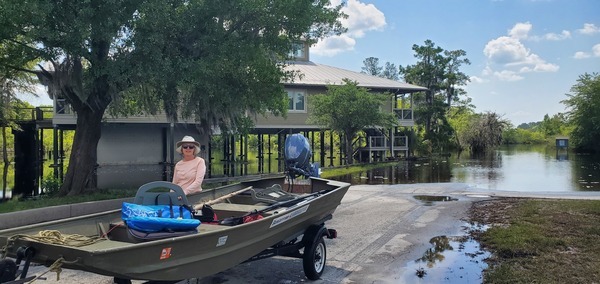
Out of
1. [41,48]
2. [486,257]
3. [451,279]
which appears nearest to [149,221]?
[451,279]

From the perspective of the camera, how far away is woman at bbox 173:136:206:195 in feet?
20.9

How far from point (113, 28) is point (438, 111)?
43202 millimetres

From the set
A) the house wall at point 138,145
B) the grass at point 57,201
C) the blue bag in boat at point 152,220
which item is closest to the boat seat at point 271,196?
the blue bag in boat at point 152,220

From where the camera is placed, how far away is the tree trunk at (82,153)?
12898mm

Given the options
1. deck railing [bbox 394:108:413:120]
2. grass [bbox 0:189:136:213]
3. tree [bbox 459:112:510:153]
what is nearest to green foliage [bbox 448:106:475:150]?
tree [bbox 459:112:510:153]

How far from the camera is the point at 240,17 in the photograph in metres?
11.7

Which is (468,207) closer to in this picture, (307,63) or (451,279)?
(451,279)

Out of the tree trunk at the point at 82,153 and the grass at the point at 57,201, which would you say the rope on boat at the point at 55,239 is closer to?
the grass at the point at 57,201

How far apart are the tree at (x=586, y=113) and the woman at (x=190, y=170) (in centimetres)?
5500

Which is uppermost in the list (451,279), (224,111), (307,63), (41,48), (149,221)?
(307,63)

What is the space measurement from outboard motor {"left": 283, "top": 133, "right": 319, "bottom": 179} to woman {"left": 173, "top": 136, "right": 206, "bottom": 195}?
2.07 m

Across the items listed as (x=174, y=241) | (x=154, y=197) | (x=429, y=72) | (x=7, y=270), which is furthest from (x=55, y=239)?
(x=429, y=72)

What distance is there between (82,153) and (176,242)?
411 inches

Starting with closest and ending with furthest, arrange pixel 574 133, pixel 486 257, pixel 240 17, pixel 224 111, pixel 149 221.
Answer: pixel 149 221
pixel 486 257
pixel 240 17
pixel 224 111
pixel 574 133
